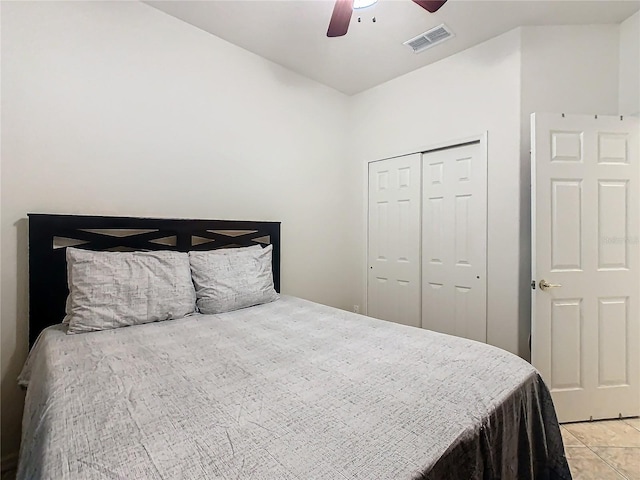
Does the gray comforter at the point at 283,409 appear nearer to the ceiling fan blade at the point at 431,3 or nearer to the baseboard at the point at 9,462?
the baseboard at the point at 9,462

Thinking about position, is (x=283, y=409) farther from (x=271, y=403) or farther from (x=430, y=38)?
(x=430, y=38)

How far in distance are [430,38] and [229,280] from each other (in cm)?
246

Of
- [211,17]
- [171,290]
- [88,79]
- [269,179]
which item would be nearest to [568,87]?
[269,179]

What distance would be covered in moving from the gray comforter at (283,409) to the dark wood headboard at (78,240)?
0.25 meters

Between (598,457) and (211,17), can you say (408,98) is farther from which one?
(598,457)

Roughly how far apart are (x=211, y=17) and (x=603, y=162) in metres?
2.97

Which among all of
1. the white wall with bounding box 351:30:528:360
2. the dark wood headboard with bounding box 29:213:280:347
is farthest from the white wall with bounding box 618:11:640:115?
the dark wood headboard with bounding box 29:213:280:347

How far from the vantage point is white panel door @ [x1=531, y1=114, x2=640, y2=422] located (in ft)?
7.09

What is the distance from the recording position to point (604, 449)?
1.87 metres

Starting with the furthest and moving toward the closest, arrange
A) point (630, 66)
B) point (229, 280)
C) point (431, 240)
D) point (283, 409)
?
1. point (431, 240)
2. point (630, 66)
3. point (229, 280)
4. point (283, 409)

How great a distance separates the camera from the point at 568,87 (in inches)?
93.4

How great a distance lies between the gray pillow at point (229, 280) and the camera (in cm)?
202

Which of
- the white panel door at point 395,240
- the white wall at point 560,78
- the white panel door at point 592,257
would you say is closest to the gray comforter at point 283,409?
the white panel door at point 592,257

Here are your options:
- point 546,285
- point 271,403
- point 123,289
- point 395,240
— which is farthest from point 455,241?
point 123,289
